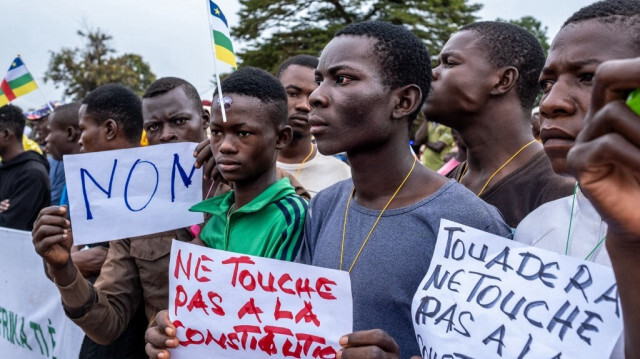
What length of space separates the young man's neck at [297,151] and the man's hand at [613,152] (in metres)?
3.29

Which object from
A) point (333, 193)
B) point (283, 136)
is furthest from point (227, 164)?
point (333, 193)

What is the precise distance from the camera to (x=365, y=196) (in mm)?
2383

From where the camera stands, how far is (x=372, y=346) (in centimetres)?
186

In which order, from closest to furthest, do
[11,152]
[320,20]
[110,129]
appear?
[110,129]
[11,152]
[320,20]

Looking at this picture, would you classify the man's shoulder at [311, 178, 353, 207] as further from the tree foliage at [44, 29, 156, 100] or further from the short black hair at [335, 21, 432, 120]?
the tree foliage at [44, 29, 156, 100]

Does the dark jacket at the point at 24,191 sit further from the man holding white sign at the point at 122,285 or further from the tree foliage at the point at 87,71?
the tree foliage at the point at 87,71

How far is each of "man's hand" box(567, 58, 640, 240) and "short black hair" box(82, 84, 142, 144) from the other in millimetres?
3485

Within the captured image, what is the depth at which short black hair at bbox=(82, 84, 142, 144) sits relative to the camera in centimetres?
410

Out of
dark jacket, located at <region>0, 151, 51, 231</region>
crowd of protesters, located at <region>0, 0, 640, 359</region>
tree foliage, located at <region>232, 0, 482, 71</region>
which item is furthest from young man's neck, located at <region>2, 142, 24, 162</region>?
tree foliage, located at <region>232, 0, 482, 71</region>

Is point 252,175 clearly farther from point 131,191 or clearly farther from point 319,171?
point 319,171

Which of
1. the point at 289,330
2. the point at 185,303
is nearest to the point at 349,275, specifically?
the point at 289,330

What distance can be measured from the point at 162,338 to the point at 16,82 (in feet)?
16.9

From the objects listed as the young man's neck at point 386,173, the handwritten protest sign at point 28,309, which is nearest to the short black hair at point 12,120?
the handwritten protest sign at point 28,309

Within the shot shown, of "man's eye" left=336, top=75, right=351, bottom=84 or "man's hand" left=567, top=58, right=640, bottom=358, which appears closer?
"man's hand" left=567, top=58, right=640, bottom=358
